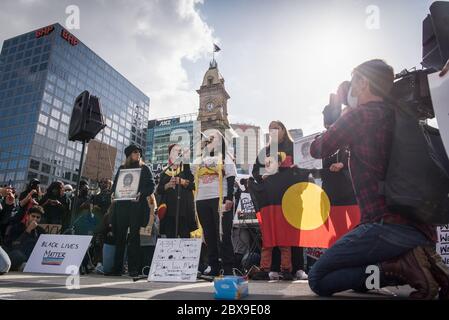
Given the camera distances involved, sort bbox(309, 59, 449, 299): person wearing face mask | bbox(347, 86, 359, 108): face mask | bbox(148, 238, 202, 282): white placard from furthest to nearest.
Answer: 1. bbox(148, 238, 202, 282): white placard
2. bbox(347, 86, 359, 108): face mask
3. bbox(309, 59, 449, 299): person wearing face mask

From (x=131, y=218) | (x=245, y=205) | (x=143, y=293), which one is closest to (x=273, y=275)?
(x=143, y=293)

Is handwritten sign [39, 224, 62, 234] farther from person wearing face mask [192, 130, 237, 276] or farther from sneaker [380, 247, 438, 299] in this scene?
sneaker [380, 247, 438, 299]

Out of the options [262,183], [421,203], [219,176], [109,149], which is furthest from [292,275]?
[109,149]

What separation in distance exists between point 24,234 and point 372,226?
19.2 ft

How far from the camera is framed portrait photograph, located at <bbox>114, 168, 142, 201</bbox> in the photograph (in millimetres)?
4660

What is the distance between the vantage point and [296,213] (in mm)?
4523

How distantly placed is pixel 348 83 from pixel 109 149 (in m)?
6.20

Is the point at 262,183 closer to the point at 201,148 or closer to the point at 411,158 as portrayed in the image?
the point at 201,148

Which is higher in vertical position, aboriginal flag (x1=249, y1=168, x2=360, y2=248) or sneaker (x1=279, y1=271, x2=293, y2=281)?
aboriginal flag (x1=249, y1=168, x2=360, y2=248)

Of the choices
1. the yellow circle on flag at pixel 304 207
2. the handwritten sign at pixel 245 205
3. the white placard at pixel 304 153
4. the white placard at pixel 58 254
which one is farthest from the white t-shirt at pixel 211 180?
the white placard at pixel 304 153

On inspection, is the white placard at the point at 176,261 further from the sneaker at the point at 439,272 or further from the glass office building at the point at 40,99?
the glass office building at the point at 40,99

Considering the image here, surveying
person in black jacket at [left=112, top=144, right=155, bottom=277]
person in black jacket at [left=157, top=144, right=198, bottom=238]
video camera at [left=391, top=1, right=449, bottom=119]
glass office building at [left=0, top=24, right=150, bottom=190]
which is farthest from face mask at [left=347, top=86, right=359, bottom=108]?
glass office building at [left=0, top=24, right=150, bottom=190]

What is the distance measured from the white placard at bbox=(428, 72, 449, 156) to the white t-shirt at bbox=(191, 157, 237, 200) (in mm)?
3053
